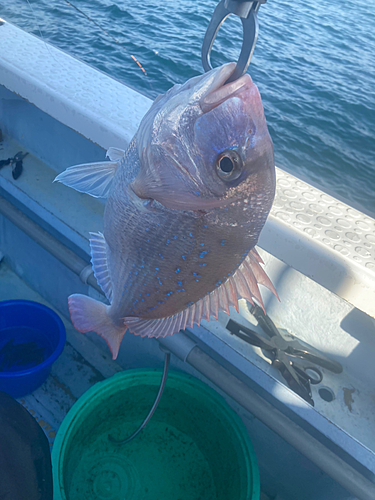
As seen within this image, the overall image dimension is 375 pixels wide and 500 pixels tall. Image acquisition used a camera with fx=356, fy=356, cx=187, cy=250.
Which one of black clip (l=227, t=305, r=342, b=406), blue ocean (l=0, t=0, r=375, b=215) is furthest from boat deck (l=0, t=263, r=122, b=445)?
blue ocean (l=0, t=0, r=375, b=215)

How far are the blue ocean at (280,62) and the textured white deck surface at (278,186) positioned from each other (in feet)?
20.8

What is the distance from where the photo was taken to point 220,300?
1200 millimetres

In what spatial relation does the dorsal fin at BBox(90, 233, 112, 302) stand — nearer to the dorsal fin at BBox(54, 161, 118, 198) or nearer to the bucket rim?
the dorsal fin at BBox(54, 161, 118, 198)

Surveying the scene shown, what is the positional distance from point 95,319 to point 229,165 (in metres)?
0.78

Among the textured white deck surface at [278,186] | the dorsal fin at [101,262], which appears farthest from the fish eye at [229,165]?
the textured white deck surface at [278,186]

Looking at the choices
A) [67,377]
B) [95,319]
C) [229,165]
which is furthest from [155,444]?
[229,165]

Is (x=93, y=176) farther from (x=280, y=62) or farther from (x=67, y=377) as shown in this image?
(x=280, y=62)

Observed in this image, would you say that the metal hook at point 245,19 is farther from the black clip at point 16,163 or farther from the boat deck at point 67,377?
the boat deck at point 67,377

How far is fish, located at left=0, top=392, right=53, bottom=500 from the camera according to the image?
1355 mm

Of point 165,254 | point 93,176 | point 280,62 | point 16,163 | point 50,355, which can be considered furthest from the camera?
point 280,62

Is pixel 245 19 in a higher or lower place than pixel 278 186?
higher

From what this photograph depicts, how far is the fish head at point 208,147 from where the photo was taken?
2.95ft

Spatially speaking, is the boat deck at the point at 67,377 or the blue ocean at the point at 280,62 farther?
the blue ocean at the point at 280,62

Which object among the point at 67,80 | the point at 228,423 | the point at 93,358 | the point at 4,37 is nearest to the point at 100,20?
the point at 4,37
